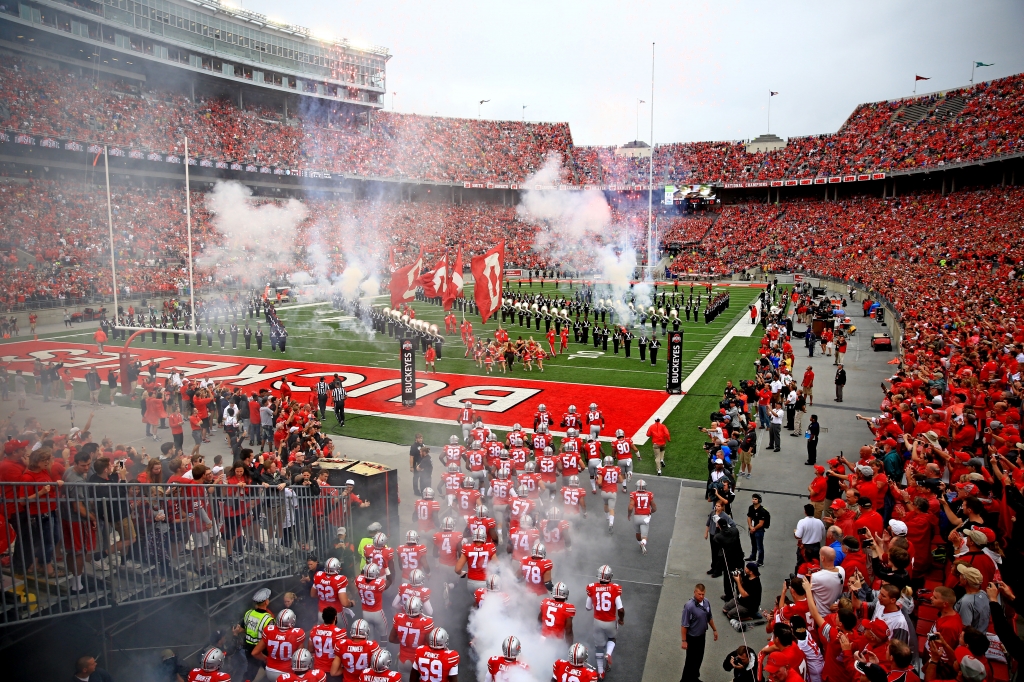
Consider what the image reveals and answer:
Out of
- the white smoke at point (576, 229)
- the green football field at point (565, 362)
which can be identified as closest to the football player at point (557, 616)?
the green football field at point (565, 362)

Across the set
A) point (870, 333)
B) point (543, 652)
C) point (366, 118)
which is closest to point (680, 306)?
point (870, 333)

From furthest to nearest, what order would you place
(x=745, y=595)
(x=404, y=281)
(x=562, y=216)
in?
(x=562, y=216), (x=404, y=281), (x=745, y=595)

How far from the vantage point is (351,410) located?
702 inches

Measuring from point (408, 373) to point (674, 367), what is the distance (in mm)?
7467

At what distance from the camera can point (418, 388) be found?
1977 centimetres

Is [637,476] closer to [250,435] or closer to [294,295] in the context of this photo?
[250,435]

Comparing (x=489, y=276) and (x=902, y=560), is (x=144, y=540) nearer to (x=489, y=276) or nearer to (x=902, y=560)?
(x=902, y=560)

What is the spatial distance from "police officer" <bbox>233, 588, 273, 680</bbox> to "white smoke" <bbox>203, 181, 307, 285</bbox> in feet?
118

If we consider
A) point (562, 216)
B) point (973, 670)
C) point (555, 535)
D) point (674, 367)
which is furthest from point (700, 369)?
point (562, 216)

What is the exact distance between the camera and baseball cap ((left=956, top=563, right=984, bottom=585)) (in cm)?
476

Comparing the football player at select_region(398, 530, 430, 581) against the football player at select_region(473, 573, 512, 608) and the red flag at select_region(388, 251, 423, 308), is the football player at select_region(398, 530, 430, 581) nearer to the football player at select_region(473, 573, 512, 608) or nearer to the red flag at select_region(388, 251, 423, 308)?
the football player at select_region(473, 573, 512, 608)

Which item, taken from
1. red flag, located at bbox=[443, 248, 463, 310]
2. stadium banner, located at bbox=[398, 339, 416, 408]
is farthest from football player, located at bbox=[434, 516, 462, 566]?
red flag, located at bbox=[443, 248, 463, 310]

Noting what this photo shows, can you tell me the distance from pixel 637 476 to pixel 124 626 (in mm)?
8734

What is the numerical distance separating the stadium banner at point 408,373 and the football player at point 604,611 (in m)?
10.9
